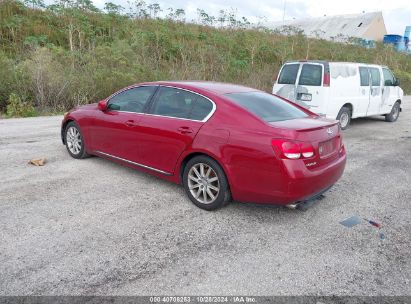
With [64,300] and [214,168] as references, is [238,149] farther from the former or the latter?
[64,300]

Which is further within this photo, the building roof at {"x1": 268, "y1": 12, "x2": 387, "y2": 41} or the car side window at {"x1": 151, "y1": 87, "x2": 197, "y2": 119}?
the building roof at {"x1": 268, "y1": 12, "x2": 387, "y2": 41}

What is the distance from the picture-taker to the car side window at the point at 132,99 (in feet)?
16.9

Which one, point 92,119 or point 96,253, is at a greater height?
point 92,119

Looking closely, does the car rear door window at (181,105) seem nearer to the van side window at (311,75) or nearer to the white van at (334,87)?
the white van at (334,87)

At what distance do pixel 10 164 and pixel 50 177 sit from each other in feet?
3.40

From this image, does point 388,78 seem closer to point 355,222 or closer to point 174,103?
point 355,222

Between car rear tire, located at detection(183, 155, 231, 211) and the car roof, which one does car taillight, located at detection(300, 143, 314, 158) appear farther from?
the car roof

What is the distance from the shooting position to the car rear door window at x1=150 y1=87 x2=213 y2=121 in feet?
14.7

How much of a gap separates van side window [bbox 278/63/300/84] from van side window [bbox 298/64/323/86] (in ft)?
0.66

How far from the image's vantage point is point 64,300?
2.70 meters

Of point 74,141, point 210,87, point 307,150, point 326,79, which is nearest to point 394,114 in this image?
point 326,79

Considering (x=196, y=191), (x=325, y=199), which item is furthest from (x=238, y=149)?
(x=325, y=199)

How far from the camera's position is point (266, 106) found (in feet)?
15.2

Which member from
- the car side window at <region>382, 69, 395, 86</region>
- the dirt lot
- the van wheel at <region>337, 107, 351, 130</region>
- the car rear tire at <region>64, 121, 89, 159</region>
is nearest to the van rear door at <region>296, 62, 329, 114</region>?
the van wheel at <region>337, 107, 351, 130</region>
